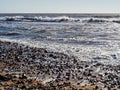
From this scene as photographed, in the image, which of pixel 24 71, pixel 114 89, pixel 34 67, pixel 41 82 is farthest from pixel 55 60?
pixel 114 89

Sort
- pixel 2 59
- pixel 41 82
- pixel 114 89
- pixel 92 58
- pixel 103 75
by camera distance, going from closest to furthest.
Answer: pixel 114 89, pixel 41 82, pixel 103 75, pixel 2 59, pixel 92 58

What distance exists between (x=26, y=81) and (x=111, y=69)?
4035mm

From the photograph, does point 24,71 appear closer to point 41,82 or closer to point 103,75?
point 41,82

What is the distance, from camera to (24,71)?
10.8 metres

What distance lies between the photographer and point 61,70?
11.2m

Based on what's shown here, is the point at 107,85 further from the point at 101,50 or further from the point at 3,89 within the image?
the point at 101,50

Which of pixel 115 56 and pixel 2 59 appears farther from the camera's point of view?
pixel 115 56

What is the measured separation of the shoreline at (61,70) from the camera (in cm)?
939

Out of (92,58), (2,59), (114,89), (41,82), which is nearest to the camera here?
(114,89)

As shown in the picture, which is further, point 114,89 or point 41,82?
point 41,82

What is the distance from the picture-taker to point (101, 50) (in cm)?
1684

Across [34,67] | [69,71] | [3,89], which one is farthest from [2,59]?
[3,89]

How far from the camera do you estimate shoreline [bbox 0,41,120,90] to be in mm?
9391

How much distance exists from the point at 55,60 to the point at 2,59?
94.4 inches
